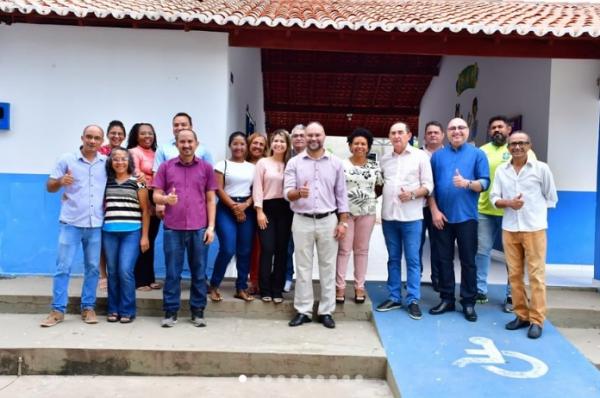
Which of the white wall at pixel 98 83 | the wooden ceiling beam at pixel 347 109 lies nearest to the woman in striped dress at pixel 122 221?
the white wall at pixel 98 83

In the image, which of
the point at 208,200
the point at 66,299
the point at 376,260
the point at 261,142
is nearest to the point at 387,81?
the point at 376,260

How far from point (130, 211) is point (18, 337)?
1331mm

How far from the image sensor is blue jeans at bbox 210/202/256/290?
4.59 m

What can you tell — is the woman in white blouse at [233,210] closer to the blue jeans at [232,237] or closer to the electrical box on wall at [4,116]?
the blue jeans at [232,237]

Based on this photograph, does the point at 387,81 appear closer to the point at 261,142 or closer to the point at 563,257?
the point at 563,257

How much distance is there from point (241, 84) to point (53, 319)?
13.2 ft

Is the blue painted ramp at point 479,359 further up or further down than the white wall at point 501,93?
further down

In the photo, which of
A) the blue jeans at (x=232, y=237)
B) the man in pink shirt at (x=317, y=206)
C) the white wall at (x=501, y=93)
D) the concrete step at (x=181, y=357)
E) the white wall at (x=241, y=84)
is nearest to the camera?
the concrete step at (x=181, y=357)

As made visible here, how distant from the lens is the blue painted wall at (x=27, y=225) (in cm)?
550

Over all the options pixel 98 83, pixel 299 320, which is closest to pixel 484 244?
pixel 299 320

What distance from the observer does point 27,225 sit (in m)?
5.52

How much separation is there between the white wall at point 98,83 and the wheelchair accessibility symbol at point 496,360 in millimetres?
3271

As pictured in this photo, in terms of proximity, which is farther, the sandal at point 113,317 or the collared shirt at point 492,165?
the collared shirt at point 492,165

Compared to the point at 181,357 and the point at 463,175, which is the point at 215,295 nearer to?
the point at 181,357
